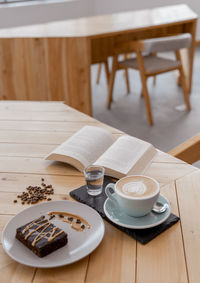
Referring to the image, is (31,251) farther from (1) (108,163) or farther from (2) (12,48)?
(2) (12,48)

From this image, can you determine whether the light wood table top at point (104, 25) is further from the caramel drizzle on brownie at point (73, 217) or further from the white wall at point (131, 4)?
the caramel drizzle on brownie at point (73, 217)

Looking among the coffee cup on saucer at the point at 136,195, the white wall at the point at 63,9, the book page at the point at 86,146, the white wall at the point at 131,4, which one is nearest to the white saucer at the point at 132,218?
the coffee cup on saucer at the point at 136,195

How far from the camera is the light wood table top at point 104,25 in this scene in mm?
2901

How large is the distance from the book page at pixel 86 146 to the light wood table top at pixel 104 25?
63.1 inches

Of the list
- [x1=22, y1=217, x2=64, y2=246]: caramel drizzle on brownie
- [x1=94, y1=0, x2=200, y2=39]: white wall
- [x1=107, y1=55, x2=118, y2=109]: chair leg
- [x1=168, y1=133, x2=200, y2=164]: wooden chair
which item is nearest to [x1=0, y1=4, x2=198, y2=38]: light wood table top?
[x1=107, y1=55, x2=118, y2=109]: chair leg

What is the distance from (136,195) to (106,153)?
1.06 ft

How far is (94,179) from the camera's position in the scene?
1.06 metres

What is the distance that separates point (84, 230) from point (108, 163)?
0.28 metres

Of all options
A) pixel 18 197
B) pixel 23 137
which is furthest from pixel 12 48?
pixel 18 197

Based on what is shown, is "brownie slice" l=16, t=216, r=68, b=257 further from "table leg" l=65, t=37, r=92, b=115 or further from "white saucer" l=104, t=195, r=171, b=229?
"table leg" l=65, t=37, r=92, b=115

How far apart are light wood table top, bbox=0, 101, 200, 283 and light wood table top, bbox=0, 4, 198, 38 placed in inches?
53.6

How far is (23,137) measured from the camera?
4.79ft

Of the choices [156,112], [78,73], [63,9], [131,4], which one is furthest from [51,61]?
[131,4]

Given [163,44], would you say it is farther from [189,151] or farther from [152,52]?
[189,151]
